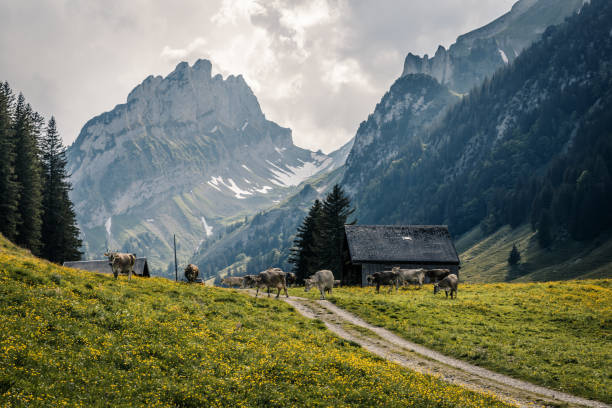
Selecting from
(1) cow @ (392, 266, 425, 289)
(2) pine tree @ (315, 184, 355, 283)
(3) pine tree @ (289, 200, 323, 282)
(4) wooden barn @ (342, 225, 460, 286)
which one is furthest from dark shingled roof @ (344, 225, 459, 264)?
(3) pine tree @ (289, 200, 323, 282)

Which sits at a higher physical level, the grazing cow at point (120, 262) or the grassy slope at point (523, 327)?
the grazing cow at point (120, 262)

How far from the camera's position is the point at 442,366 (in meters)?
22.6

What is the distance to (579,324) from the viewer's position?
31.2 meters

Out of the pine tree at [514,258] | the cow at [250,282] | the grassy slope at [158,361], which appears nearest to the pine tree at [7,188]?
the cow at [250,282]

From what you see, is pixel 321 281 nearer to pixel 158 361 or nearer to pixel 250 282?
pixel 250 282

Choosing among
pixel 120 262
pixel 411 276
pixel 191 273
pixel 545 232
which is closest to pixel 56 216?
pixel 191 273

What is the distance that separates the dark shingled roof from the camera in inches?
2618

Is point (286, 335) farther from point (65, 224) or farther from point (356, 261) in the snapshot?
point (65, 224)

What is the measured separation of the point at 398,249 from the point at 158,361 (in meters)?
55.5

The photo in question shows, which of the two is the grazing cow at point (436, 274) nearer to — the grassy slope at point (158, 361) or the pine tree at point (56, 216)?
the grassy slope at point (158, 361)

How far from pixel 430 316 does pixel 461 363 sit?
9.65 meters

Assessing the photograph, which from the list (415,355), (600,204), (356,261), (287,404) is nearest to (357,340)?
(415,355)

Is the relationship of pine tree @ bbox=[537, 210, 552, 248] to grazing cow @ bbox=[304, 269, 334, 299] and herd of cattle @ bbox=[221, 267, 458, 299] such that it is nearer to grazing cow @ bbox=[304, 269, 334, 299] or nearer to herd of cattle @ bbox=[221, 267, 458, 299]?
herd of cattle @ bbox=[221, 267, 458, 299]

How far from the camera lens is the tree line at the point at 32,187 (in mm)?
65375
